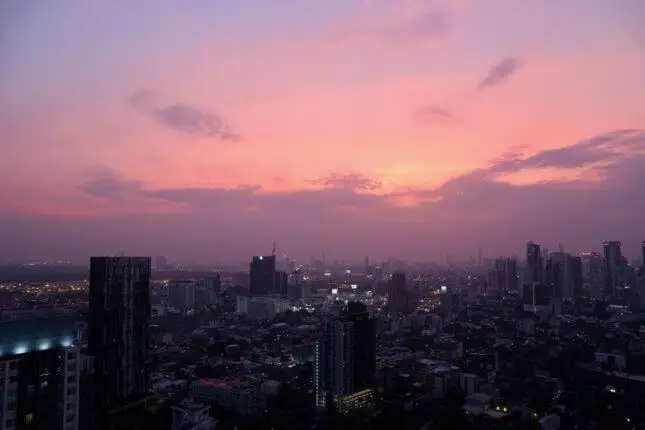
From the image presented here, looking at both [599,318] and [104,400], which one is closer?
[104,400]

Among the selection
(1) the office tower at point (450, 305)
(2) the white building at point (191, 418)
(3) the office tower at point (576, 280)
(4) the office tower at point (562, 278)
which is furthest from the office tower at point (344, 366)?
(3) the office tower at point (576, 280)

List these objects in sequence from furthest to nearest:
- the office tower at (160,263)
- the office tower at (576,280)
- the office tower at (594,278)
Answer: the office tower at (160,263)
the office tower at (594,278)
the office tower at (576,280)

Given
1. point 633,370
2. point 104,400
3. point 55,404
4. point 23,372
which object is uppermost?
point 23,372

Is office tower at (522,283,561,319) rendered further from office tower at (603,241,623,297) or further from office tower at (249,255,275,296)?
office tower at (249,255,275,296)

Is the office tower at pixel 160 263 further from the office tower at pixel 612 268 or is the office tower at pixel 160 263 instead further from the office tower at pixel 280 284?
the office tower at pixel 612 268

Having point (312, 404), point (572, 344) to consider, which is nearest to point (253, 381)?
point (312, 404)

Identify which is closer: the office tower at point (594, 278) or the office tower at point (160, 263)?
the office tower at point (594, 278)

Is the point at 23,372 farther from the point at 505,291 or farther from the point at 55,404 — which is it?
the point at 505,291

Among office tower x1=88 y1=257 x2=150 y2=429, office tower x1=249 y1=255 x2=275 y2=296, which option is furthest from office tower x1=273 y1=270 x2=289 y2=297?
office tower x1=88 y1=257 x2=150 y2=429
